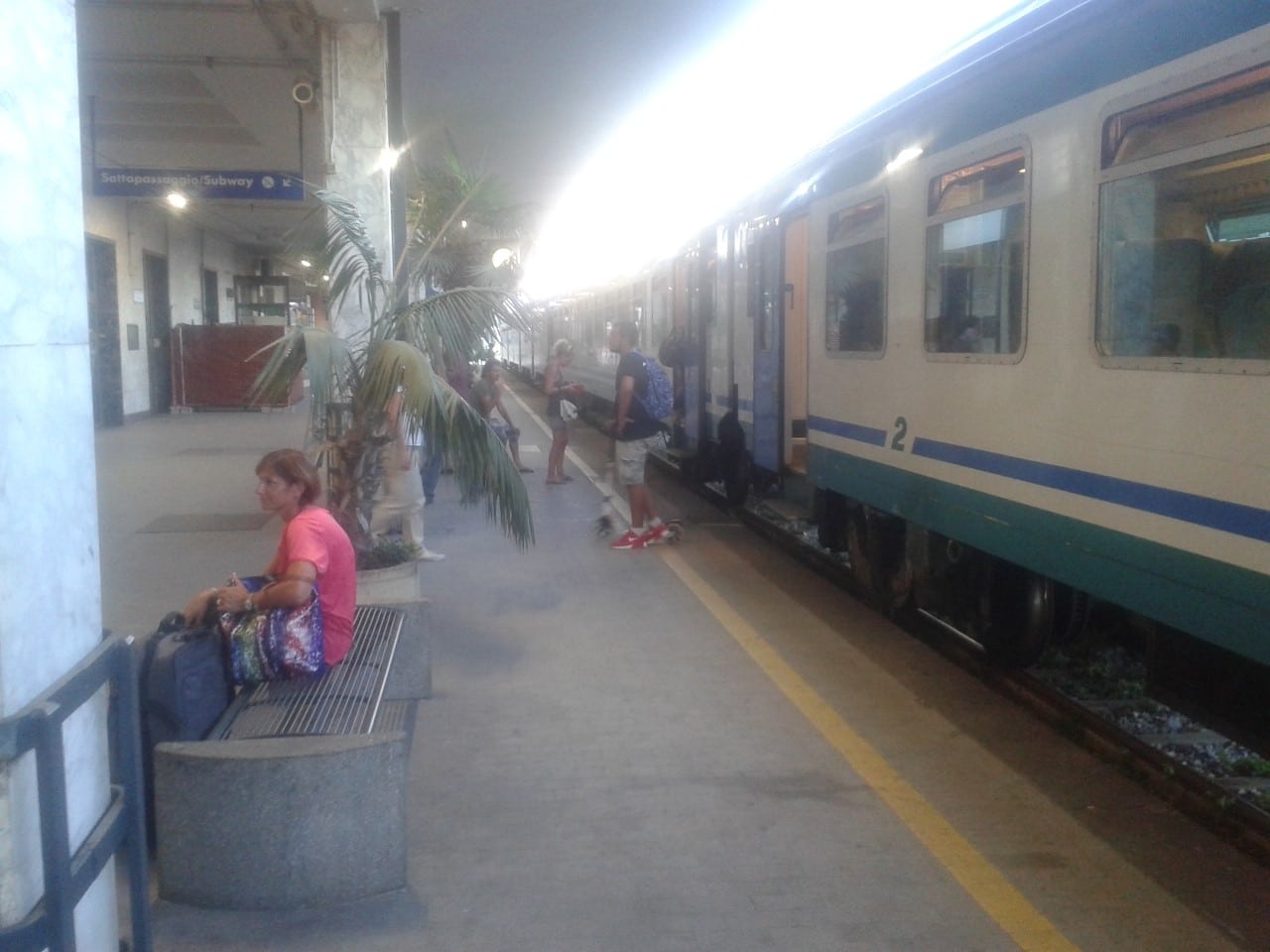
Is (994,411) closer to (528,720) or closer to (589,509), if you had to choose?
(528,720)

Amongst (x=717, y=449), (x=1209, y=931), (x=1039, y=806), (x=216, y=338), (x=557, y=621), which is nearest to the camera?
(x=1209, y=931)

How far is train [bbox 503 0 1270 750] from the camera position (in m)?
4.29

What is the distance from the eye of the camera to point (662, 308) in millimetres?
15609

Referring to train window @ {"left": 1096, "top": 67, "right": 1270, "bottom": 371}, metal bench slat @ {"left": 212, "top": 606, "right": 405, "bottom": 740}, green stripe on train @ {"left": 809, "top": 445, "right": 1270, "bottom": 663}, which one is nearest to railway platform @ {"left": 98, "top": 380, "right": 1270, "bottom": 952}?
metal bench slat @ {"left": 212, "top": 606, "right": 405, "bottom": 740}

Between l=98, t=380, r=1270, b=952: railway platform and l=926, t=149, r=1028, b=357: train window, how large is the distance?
6.23 ft

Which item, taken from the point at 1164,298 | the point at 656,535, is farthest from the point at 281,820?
the point at 656,535

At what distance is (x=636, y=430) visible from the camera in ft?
35.3

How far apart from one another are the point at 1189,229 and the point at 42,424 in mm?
3853

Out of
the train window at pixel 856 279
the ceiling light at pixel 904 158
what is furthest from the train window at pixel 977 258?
the train window at pixel 856 279

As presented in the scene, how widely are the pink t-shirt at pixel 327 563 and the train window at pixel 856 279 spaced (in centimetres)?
364

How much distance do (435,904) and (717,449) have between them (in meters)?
8.63

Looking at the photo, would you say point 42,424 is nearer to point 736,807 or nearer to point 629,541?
point 736,807

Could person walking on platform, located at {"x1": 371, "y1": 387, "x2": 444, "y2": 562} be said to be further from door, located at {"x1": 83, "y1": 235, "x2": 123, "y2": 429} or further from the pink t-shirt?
door, located at {"x1": 83, "y1": 235, "x2": 123, "y2": 429}

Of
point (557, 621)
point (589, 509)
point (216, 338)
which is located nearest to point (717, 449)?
point (589, 509)
